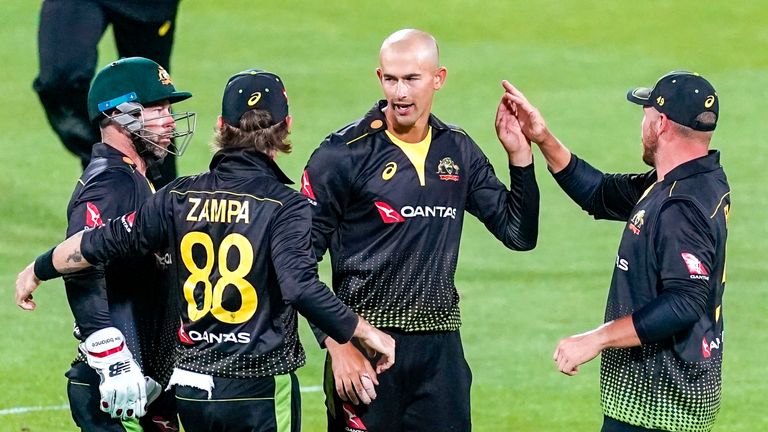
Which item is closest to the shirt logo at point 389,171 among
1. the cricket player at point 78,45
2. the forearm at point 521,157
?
the forearm at point 521,157

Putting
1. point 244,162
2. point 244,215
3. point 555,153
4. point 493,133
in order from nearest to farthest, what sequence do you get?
point 244,215, point 244,162, point 555,153, point 493,133

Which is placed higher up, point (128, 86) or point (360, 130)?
point (128, 86)

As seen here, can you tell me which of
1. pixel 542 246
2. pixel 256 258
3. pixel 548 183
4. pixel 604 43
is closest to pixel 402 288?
pixel 256 258

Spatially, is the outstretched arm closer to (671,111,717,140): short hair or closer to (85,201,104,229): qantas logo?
(85,201,104,229): qantas logo

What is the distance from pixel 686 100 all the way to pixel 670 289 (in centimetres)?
90

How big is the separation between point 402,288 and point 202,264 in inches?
42.7

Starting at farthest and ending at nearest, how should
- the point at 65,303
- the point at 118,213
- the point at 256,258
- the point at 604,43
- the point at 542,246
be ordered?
the point at 604,43 < the point at 542,246 < the point at 65,303 < the point at 118,213 < the point at 256,258

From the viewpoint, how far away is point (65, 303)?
480 inches

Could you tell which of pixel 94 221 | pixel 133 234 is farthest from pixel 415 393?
pixel 94 221

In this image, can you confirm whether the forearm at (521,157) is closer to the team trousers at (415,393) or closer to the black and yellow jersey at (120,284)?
the team trousers at (415,393)

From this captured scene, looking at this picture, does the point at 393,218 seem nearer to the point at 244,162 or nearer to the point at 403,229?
the point at 403,229

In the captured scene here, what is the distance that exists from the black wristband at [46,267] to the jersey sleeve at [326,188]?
1.19m

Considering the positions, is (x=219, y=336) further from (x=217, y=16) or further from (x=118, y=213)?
(x=217, y=16)

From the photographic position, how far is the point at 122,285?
678 centimetres
